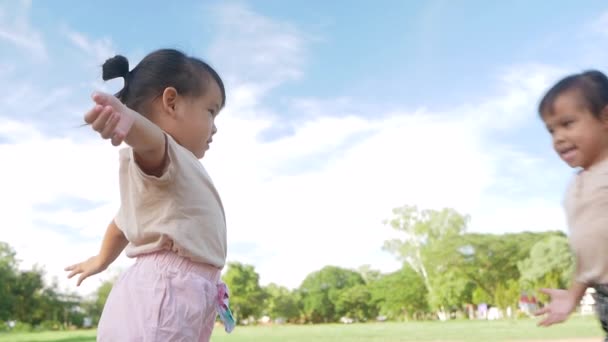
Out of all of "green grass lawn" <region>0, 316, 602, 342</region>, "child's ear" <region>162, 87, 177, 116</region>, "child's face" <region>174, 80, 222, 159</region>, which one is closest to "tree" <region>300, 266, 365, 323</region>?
"green grass lawn" <region>0, 316, 602, 342</region>

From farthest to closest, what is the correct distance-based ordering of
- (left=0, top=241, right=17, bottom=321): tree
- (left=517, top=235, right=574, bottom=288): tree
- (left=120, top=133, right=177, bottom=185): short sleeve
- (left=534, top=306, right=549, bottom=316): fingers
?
1. (left=517, top=235, right=574, bottom=288): tree
2. (left=0, top=241, right=17, bottom=321): tree
3. (left=534, top=306, right=549, bottom=316): fingers
4. (left=120, top=133, right=177, bottom=185): short sleeve

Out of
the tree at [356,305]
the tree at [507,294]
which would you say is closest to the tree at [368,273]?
the tree at [356,305]

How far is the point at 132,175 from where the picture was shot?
6.19 feet

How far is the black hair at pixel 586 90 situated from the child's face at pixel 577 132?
0.6 inches

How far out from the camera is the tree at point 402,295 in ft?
136

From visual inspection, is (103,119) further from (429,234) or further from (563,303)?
(429,234)

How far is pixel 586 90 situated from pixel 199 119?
1.33m

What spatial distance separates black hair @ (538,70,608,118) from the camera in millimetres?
2285

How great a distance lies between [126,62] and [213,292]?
79 cm

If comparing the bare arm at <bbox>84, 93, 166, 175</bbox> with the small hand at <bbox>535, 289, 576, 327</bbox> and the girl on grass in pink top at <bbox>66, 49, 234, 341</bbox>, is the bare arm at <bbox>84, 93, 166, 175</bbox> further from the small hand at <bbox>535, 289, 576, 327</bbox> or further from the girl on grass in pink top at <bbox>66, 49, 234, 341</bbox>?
the small hand at <bbox>535, 289, 576, 327</bbox>

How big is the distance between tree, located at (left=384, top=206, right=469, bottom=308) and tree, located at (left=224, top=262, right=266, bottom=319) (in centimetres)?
884

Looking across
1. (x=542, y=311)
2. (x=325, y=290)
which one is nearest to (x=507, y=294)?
(x=325, y=290)

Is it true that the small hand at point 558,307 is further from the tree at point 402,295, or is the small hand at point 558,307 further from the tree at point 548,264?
A: the tree at point 402,295

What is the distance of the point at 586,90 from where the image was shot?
2299mm
